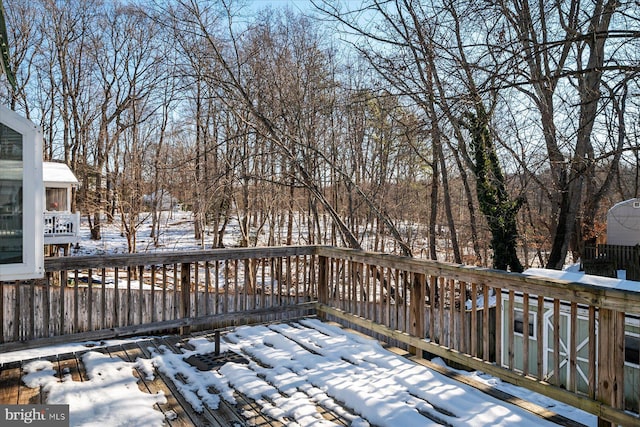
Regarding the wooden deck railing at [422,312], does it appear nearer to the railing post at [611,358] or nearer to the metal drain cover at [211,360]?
the railing post at [611,358]

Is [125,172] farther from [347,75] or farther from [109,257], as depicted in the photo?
[109,257]

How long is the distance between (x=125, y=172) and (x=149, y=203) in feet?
5.91

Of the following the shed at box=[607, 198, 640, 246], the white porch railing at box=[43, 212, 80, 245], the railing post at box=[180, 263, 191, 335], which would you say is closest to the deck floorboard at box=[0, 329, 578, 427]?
the railing post at box=[180, 263, 191, 335]

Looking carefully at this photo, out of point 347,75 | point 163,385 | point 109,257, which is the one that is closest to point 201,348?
point 163,385

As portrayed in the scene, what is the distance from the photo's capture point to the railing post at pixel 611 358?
7.87 feet

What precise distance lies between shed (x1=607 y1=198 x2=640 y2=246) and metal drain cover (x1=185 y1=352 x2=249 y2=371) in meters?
12.7

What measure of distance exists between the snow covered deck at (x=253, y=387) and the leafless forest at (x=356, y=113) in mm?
2212

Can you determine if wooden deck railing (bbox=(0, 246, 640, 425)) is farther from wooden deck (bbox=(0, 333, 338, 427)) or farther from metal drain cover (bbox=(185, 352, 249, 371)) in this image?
metal drain cover (bbox=(185, 352, 249, 371))

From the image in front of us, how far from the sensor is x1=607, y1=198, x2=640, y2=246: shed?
12.9 metres

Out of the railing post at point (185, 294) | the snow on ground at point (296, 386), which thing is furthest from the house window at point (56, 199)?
the railing post at point (185, 294)

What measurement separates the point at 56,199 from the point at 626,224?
17.8 m

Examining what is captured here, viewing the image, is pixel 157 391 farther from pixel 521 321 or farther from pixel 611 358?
pixel 521 321

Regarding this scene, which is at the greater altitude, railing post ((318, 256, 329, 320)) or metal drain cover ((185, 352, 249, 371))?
railing post ((318, 256, 329, 320))

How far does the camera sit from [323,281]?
16.1 ft
